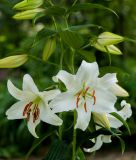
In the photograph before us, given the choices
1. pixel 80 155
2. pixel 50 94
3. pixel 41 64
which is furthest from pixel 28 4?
pixel 41 64

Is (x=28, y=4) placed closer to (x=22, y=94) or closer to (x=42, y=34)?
(x=42, y=34)

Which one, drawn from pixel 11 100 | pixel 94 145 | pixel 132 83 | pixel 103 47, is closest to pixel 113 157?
pixel 132 83

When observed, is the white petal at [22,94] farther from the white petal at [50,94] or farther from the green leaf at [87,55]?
the green leaf at [87,55]

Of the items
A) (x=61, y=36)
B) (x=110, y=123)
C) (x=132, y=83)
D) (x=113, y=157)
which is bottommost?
(x=113, y=157)

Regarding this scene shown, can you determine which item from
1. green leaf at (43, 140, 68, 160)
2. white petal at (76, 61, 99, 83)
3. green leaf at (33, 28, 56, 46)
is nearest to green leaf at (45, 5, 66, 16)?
green leaf at (33, 28, 56, 46)

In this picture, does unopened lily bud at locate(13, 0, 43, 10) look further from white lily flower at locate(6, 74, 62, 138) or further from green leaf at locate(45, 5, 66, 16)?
white lily flower at locate(6, 74, 62, 138)

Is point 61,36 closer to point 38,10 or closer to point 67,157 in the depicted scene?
point 38,10

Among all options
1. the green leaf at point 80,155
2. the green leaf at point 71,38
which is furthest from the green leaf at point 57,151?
the green leaf at point 71,38
